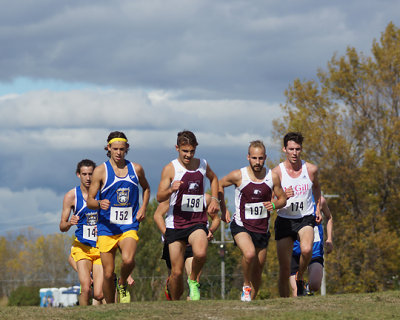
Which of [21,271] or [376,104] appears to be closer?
[376,104]

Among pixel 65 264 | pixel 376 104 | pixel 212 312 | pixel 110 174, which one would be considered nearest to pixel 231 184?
pixel 110 174

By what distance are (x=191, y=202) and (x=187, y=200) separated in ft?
Result: 0.22

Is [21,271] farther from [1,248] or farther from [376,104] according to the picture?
[376,104]

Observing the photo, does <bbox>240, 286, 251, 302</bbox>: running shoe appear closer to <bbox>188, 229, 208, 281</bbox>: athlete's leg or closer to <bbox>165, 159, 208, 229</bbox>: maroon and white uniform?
<bbox>188, 229, 208, 281</bbox>: athlete's leg

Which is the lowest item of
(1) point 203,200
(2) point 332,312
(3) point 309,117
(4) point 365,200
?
(2) point 332,312

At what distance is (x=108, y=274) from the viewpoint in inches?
446

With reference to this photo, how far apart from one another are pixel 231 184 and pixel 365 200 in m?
31.5

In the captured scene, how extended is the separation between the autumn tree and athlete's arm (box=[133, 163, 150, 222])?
29754 mm

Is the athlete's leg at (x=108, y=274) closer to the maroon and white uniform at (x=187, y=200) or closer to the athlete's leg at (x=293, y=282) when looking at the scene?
the maroon and white uniform at (x=187, y=200)

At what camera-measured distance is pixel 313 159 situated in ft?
136

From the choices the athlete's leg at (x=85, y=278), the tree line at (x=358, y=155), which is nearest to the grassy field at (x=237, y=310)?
the athlete's leg at (x=85, y=278)

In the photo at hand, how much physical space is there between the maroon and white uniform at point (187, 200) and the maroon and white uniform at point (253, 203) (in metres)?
0.66

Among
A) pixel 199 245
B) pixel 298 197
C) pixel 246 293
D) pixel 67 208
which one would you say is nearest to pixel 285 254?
pixel 298 197

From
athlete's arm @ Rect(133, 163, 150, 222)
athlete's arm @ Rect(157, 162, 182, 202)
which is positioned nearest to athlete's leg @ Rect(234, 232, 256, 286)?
athlete's arm @ Rect(157, 162, 182, 202)
